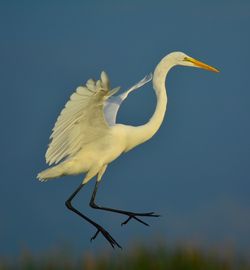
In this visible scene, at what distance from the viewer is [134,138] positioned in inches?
460

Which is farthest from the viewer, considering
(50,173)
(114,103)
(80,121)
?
(114,103)

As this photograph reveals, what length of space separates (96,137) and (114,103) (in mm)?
1389

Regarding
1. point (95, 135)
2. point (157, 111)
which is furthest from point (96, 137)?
point (157, 111)

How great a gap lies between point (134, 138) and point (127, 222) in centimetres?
126

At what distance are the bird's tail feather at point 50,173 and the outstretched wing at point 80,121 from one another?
21cm

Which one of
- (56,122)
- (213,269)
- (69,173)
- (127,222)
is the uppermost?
(56,122)

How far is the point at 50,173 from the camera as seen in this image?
11.4 meters

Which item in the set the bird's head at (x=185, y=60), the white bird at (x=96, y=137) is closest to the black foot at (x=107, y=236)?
the white bird at (x=96, y=137)

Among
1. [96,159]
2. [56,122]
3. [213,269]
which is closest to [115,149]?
[96,159]

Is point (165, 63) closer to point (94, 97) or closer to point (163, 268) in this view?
point (94, 97)

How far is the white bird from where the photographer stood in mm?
10875

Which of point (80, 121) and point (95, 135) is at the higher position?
point (80, 121)

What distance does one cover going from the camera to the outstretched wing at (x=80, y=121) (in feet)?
33.1

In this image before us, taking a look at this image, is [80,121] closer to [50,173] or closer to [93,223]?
[50,173]
